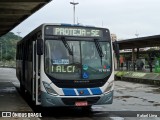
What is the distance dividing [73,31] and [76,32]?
0.34 ft

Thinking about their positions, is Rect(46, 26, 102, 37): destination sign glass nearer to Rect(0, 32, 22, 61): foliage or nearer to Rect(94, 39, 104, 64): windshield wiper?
Rect(94, 39, 104, 64): windshield wiper

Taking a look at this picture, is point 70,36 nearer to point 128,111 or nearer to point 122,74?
point 128,111

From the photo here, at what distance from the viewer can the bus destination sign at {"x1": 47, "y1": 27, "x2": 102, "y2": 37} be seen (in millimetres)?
11930

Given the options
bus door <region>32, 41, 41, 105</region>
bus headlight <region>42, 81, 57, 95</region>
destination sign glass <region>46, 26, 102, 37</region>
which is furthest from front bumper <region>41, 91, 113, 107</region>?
destination sign glass <region>46, 26, 102, 37</region>

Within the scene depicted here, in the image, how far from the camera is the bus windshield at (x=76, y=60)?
11539 millimetres

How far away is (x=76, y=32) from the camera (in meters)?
12.1

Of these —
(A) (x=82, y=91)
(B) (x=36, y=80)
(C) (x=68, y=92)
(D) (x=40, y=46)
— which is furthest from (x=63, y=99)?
(D) (x=40, y=46)

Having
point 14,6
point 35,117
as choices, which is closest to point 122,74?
point 14,6

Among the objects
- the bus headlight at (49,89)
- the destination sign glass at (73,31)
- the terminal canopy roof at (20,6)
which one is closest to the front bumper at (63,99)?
the bus headlight at (49,89)

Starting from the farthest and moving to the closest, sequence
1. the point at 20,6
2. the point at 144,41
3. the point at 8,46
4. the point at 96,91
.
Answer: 1. the point at 8,46
2. the point at 144,41
3. the point at 20,6
4. the point at 96,91

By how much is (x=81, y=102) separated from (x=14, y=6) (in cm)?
1345

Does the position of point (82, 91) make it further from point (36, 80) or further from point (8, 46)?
point (8, 46)

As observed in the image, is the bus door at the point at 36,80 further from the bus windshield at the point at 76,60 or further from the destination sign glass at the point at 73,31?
the destination sign glass at the point at 73,31

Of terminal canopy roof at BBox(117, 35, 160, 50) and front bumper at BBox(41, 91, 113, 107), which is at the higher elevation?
terminal canopy roof at BBox(117, 35, 160, 50)
